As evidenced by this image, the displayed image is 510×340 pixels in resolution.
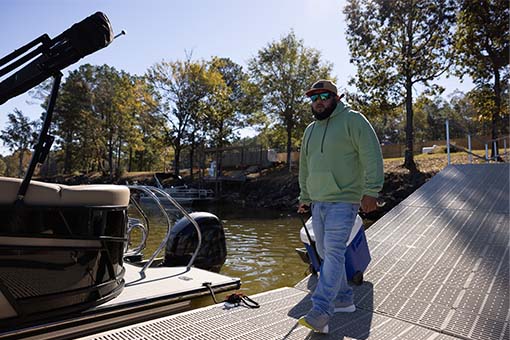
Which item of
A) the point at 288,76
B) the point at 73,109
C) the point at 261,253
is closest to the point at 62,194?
the point at 261,253

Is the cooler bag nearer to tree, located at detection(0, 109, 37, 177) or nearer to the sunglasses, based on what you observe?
the sunglasses

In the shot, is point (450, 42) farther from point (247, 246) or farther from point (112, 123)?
point (112, 123)

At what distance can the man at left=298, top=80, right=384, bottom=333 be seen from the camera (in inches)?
114

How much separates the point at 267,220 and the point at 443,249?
35.4ft

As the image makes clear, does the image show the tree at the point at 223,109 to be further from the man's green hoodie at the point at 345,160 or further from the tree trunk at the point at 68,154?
the man's green hoodie at the point at 345,160

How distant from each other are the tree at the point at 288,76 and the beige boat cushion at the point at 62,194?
25322 millimetres

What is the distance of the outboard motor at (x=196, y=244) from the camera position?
5176mm

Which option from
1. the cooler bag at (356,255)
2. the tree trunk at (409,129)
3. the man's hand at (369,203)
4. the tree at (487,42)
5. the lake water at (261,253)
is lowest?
the lake water at (261,253)

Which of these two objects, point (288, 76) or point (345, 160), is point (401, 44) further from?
point (345, 160)

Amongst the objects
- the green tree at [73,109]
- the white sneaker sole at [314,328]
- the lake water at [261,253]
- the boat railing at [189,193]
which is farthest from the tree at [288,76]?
the white sneaker sole at [314,328]

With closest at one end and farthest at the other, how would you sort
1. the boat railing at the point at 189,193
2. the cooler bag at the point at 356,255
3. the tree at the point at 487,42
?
1. the cooler bag at the point at 356,255
2. the tree at the point at 487,42
3. the boat railing at the point at 189,193

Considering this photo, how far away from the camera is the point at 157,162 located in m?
52.9

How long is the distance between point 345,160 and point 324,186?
275 mm

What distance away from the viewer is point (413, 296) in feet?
12.0
